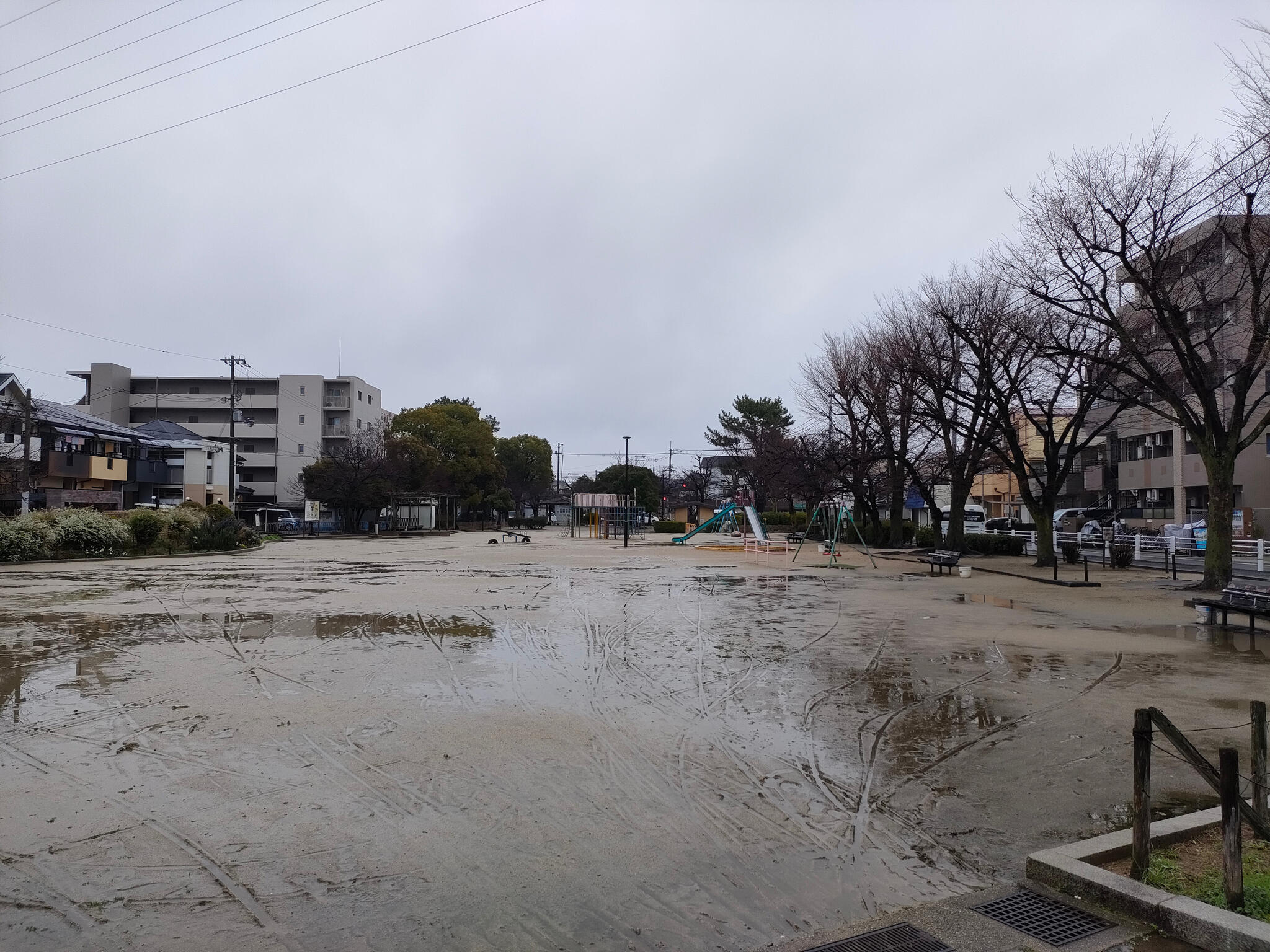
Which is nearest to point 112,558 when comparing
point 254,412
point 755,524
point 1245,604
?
point 755,524

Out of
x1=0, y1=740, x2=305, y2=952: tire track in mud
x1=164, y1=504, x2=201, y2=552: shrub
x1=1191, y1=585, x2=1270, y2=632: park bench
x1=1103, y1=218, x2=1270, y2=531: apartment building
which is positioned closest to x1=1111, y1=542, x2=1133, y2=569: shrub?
x1=1103, y1=218, x2=1270, y2=531: apartment building

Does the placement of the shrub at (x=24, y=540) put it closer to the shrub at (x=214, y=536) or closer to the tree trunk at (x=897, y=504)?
the shrub at (x=214, y=536)

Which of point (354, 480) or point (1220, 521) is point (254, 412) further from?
point (1220, 521)

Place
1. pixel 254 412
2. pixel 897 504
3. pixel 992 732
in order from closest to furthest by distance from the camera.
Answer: pixel 992 732 → pixel 897 504 → pixel 254 412

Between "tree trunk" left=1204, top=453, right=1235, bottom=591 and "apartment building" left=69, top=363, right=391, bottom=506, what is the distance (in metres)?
72.7

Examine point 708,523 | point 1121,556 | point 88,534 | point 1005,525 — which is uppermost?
point 708,523

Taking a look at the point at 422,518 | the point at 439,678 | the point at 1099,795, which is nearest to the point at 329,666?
the point at 439,678

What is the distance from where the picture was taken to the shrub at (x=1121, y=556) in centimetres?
2683

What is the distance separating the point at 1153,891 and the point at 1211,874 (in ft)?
1.51

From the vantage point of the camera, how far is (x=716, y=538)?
5500cm

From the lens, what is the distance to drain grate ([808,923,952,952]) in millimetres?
3580

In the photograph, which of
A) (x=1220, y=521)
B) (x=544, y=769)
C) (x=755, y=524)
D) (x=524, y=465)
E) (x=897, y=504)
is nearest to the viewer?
(x=544, y=769)

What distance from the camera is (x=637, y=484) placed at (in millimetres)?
91938

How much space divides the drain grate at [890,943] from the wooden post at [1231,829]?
1.25 m
